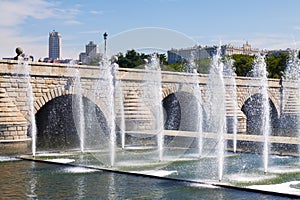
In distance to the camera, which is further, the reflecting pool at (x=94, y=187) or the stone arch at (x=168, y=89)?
the stone arch at (x=168, y=89)

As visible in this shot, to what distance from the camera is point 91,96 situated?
87.3 feet

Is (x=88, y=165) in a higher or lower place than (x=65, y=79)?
lower

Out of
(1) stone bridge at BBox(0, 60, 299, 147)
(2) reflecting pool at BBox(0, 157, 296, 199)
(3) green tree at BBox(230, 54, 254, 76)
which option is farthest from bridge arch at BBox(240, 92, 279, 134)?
(2) reflecting pool at BBox(0, 157, 296, 199)

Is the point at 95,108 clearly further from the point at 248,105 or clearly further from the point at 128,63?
the point at 128,63

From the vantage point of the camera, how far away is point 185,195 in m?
10.5

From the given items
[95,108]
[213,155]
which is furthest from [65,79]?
[213,155]

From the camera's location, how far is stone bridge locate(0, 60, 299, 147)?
22.2 m

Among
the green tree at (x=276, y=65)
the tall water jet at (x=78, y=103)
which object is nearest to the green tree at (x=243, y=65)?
the green tree at (x=276, y=65)

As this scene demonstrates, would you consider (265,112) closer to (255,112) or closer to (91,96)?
(91,96)

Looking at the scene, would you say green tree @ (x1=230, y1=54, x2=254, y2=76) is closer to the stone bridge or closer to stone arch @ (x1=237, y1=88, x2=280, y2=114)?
stone arch @ (x1=237, y1=88, x2=280, y2=114)

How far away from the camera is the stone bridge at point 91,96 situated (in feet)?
72.8

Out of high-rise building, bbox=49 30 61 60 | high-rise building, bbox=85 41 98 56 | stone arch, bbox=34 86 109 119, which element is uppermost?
high-rise building, bbox=49 30 61 60

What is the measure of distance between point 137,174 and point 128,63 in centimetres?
5074

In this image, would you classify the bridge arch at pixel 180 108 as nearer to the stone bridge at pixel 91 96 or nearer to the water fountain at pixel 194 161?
the stone bridge at pixel 91 96
